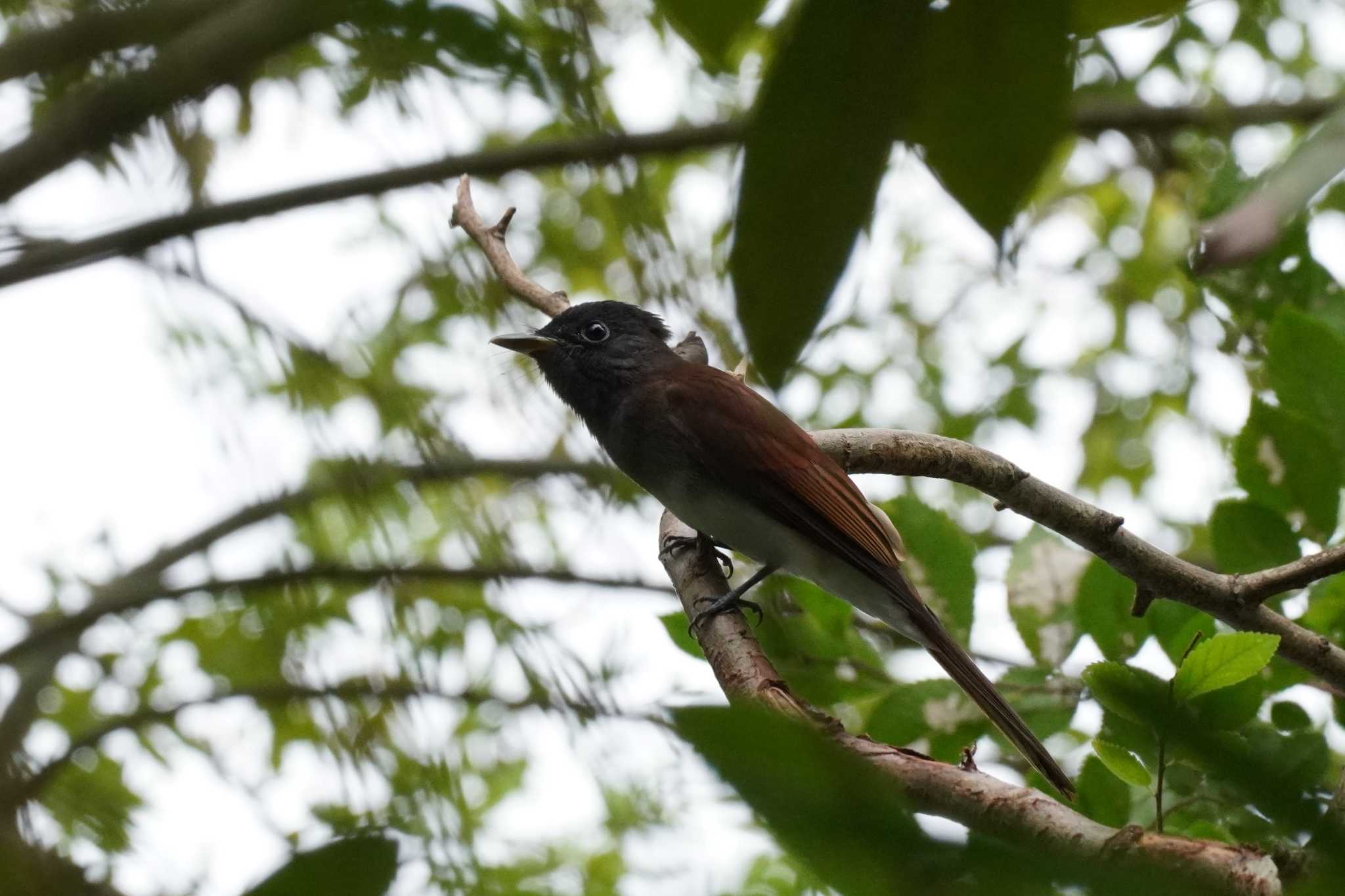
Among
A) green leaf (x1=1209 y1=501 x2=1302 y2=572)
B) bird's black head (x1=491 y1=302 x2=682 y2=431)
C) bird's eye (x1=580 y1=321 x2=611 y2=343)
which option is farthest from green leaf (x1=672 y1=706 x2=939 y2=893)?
bird's eye (x1=580 y1=321 x2=611 y2=343)

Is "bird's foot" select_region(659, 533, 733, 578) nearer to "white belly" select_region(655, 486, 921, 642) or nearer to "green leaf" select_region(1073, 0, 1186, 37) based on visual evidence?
"white belly" select_region(655, 486, 921, 642)

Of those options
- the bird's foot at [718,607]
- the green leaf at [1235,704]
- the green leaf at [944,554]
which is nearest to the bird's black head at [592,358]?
the bird's foot at [718,607]

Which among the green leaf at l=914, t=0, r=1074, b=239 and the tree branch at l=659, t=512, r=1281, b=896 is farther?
the tree branch at l=659, t=512, r=1281, b=896

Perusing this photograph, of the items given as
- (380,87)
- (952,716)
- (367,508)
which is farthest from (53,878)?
(952,716)

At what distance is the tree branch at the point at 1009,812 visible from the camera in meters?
0.54

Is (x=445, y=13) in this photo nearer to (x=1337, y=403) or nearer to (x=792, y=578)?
(x=1337, y=403)

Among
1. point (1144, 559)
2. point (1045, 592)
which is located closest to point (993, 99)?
point (1144, 559)

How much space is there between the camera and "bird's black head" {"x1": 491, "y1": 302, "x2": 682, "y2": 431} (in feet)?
13.2

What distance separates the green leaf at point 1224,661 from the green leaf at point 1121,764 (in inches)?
4.7

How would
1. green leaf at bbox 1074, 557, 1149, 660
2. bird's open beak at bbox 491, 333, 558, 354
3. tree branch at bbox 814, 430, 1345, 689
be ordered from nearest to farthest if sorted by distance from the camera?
1. tree branch at bbox 814, 430, 1345, 689
2. green leaf at bbox 1074, 557, 1149, 660
3. bird's open beak at bbox 491, 333, 558, 354

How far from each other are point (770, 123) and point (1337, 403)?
105 inches

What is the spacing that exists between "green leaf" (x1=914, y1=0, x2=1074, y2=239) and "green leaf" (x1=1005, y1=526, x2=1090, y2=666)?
2.53 metres

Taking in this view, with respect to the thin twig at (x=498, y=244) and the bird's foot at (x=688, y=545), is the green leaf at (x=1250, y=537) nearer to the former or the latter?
the bird's foot at (x=688, y=545)

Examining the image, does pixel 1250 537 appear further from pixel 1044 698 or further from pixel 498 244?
pixel 498 244
